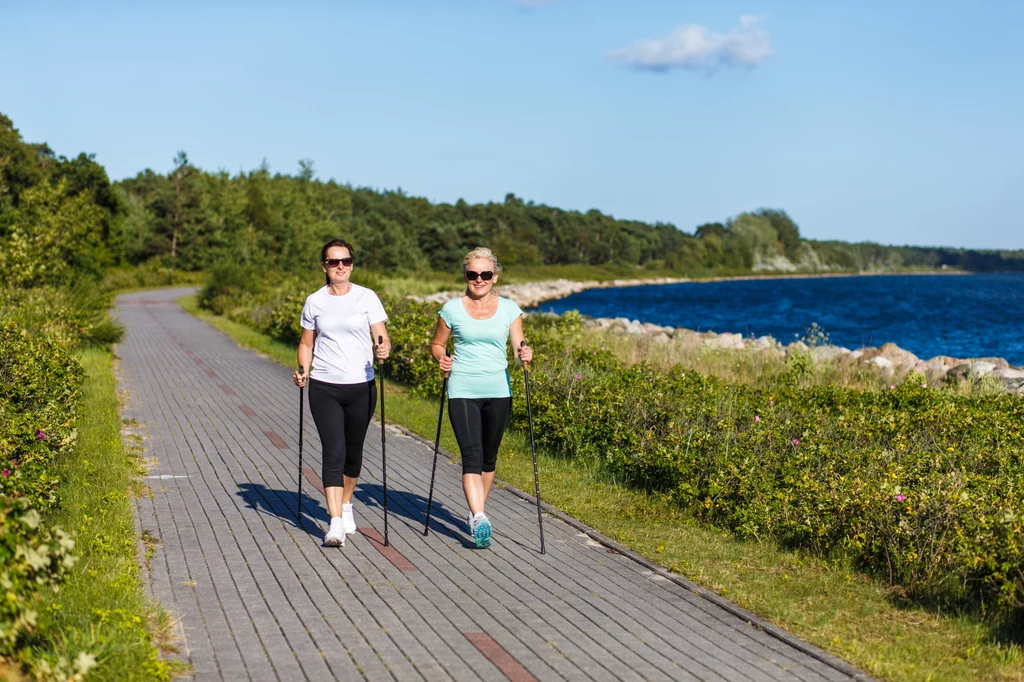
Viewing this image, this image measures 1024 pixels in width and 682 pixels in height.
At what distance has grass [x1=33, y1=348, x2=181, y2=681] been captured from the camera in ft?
15.9

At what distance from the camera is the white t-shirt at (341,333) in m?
7.37

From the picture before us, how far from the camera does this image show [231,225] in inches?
2960

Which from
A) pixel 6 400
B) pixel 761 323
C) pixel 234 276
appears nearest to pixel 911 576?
pixel 6 400

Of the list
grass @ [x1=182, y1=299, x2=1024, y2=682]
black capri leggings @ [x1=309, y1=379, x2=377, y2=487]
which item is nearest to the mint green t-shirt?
black capri leggings @ [x1=309, y1=379, x2=377, y2=487]

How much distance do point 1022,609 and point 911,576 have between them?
3.04 feet

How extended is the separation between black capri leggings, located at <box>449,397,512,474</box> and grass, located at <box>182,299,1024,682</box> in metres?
1.32

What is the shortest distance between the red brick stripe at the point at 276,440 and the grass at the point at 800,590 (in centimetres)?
295

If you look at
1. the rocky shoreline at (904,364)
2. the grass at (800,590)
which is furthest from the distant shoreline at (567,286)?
the grass at (800,590)

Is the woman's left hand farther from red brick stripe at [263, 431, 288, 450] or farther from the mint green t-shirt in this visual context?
red brick stripe at [263, 431, 288, 450]

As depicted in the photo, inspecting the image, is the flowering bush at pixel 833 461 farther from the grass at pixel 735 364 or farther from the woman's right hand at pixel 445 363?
the grass at pixel 735 364

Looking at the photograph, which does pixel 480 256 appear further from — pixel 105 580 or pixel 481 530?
pixel 105 580

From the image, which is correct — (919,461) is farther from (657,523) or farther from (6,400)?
(6,400)

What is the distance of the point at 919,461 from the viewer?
841 centimetres

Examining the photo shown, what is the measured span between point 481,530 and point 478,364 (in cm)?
121
